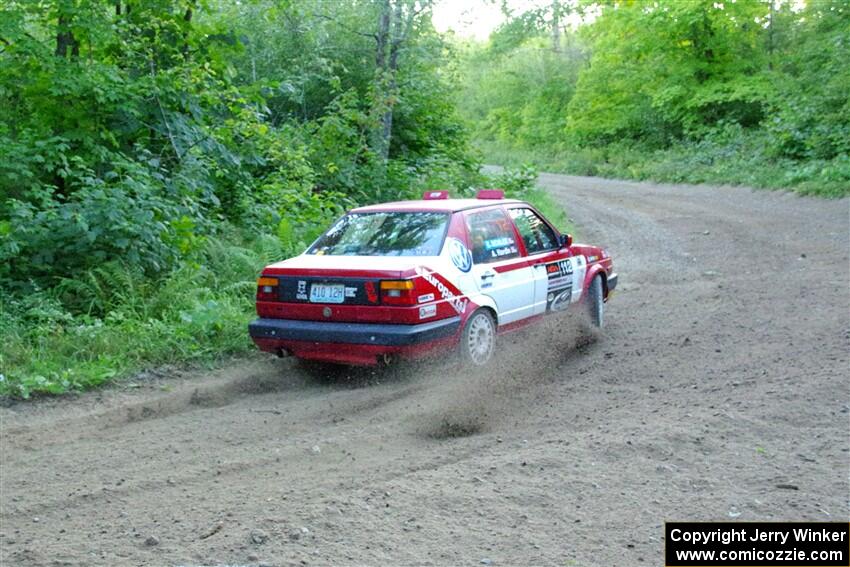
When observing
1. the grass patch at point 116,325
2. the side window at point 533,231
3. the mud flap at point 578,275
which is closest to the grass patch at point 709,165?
the mud flap at point 578,275

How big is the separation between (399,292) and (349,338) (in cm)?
58

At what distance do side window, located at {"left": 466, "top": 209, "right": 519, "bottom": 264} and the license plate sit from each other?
1.31 meters

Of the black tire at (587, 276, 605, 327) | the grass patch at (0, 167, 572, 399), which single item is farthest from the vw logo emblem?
the grass patch at (0, 167, 572, 399)

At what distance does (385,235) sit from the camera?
27.1ft

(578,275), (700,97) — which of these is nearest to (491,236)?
(578,275)

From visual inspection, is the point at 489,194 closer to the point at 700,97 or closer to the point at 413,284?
the point at 413,284

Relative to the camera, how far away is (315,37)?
17016 millimetres

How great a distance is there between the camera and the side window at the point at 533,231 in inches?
353

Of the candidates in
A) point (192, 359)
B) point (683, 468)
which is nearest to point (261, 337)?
point (192, 359)

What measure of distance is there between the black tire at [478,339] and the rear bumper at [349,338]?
185mm

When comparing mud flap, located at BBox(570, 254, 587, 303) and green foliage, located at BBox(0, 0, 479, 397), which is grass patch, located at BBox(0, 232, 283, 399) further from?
mud flap, located at BBox(570, 254, 587, 303)

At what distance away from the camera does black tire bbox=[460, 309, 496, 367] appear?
25.5ft

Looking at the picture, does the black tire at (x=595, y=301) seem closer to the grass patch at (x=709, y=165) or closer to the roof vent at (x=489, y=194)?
the roof vent at (x=489, y=194)

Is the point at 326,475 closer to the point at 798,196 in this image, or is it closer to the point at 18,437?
the point at 18,437
